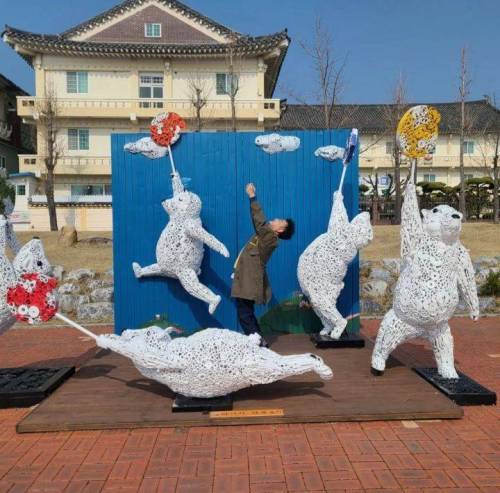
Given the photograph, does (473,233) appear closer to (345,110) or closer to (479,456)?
(479,456)

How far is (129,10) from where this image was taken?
2214cm

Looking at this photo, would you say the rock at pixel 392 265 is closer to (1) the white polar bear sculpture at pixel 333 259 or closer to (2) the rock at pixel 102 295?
(1) the white polar bear sculpture at pixel 333 259

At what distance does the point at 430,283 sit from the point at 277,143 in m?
2.73

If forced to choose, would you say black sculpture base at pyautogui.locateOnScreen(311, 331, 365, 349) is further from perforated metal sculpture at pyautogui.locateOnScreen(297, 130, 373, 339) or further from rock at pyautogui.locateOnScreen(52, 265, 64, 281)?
rock at pyautogui.locateOnScreen(52, 265, 64, 281)

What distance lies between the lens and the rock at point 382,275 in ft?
31.6

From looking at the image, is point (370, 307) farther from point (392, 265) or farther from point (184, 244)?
point (184, 244)

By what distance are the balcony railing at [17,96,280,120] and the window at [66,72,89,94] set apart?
2.49ft

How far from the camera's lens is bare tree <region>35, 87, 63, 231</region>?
17250mm

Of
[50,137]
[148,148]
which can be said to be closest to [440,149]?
[50,137]

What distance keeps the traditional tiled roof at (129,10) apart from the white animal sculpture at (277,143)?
57.8ft

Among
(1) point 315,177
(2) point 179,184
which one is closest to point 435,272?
(1) point 315,177

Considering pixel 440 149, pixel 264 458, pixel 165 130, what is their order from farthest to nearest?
pixel 440 149 < pixel 165 130 < pixel 264 458

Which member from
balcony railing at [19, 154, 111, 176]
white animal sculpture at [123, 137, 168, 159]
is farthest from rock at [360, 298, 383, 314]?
balcony railing at [19, 154, 111, 176]

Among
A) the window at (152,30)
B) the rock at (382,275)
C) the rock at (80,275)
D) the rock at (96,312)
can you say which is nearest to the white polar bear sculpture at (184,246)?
the rock at (96,312)
